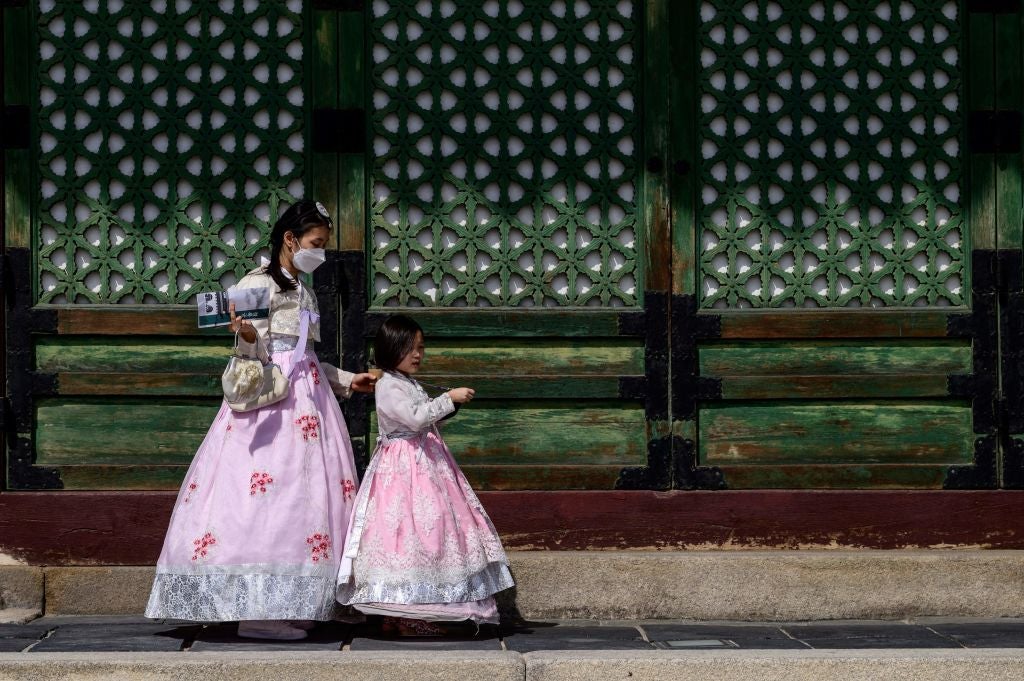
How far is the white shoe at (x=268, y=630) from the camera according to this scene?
5426mm

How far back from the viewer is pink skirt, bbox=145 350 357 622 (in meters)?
5.34

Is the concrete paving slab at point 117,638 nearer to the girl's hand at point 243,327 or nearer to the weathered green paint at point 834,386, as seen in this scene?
the girl's hand at point 243,327

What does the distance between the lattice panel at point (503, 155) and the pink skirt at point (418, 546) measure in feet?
3.66

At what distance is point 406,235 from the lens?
20.9 feet

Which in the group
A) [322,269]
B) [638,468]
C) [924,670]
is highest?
[322,269]

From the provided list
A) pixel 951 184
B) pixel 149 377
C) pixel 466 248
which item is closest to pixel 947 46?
pixel 951 184

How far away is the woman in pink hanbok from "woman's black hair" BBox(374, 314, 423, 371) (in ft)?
0.95

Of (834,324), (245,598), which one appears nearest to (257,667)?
(245,598)

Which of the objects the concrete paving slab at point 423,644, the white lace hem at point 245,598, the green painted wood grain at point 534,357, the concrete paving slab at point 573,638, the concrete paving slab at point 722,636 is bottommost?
the concrete paving slab at point 722,636

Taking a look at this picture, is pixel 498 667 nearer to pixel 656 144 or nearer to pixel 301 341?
pixel 301 341

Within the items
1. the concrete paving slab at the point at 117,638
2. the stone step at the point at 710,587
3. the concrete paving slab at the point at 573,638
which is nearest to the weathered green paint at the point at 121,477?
the stone step at the point at 710,587

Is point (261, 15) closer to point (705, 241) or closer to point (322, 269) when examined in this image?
point (322, 269)

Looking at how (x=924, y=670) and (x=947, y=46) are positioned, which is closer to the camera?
(x=924, y=670)

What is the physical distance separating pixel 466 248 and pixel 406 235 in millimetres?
291
